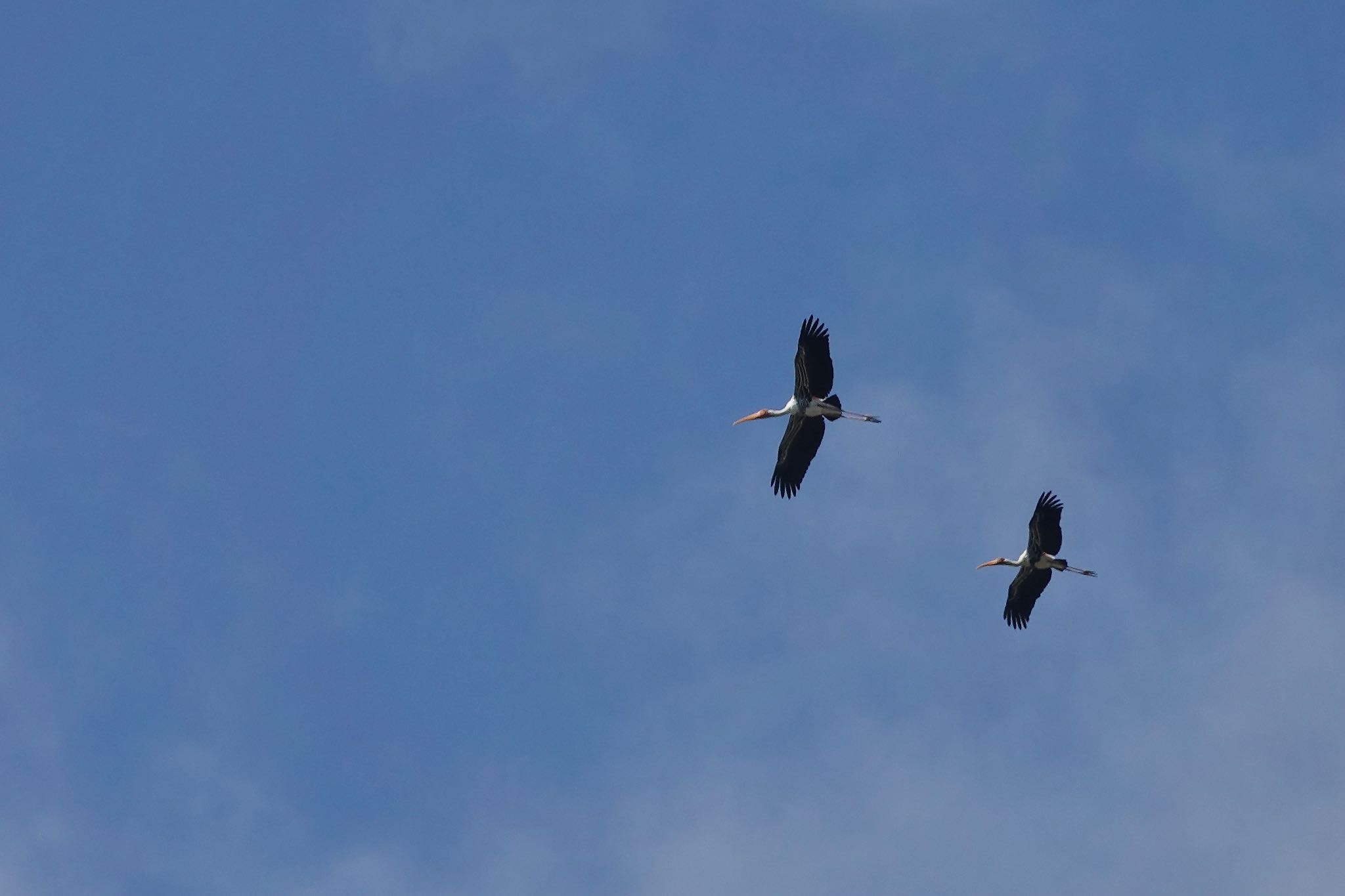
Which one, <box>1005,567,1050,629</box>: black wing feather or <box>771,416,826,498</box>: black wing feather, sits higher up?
<box>771,416,826,498</box>: black wing feather

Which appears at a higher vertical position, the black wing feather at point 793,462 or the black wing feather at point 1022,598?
the black wing feather at point 793,462

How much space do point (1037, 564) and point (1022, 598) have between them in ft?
4.11

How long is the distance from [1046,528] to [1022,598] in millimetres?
2595

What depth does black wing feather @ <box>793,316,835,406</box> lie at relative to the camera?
69.2 m

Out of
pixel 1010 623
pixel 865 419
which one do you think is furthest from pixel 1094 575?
pixel 865 419

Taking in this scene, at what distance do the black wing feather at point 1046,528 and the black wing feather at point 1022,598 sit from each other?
1.07 metres

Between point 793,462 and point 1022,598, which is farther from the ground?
point 793,462

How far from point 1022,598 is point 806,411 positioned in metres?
8.30

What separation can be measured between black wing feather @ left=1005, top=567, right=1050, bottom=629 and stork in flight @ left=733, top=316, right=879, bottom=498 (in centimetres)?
636

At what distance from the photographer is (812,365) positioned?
69500mm

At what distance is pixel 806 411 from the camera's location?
232 feet

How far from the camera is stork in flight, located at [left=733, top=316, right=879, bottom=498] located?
69.3 m

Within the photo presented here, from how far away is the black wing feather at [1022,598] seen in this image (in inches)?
2896

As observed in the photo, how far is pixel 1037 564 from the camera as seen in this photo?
239 ft
